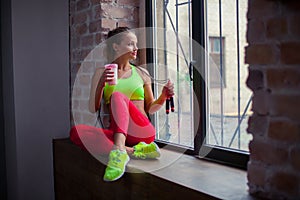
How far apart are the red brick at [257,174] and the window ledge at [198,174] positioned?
0.18 ft

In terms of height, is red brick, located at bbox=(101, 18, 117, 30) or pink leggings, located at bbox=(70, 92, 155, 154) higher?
red brick, located at bbox=(101, 18, 117, 30)

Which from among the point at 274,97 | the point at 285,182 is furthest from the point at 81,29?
the point at 285,182

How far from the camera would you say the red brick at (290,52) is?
1.22 meters

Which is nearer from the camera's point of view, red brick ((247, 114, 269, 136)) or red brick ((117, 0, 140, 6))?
red brick ((247, 114, 269, 136))

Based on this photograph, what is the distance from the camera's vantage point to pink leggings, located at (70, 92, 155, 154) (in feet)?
6.44

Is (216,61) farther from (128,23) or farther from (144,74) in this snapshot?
(128,23)

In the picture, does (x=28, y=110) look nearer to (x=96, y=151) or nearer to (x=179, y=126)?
(x=96, y=151)

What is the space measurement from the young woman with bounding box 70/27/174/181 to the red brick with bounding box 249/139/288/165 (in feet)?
2.25

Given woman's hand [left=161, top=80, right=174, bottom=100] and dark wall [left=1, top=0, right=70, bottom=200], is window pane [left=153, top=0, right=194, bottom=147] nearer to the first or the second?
woman's hand [left=161, top=80, right=174, bottom=100]

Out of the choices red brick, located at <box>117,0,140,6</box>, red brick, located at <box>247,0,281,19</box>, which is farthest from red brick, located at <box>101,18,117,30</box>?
red brick, located at <box>247,0,281,19</box>

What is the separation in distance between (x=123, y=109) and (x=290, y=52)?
95 cm

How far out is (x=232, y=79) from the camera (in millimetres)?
1843

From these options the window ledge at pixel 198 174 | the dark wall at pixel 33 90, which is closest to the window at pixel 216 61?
the window ledge at pixel 198 174

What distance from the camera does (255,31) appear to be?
1.34 meters
